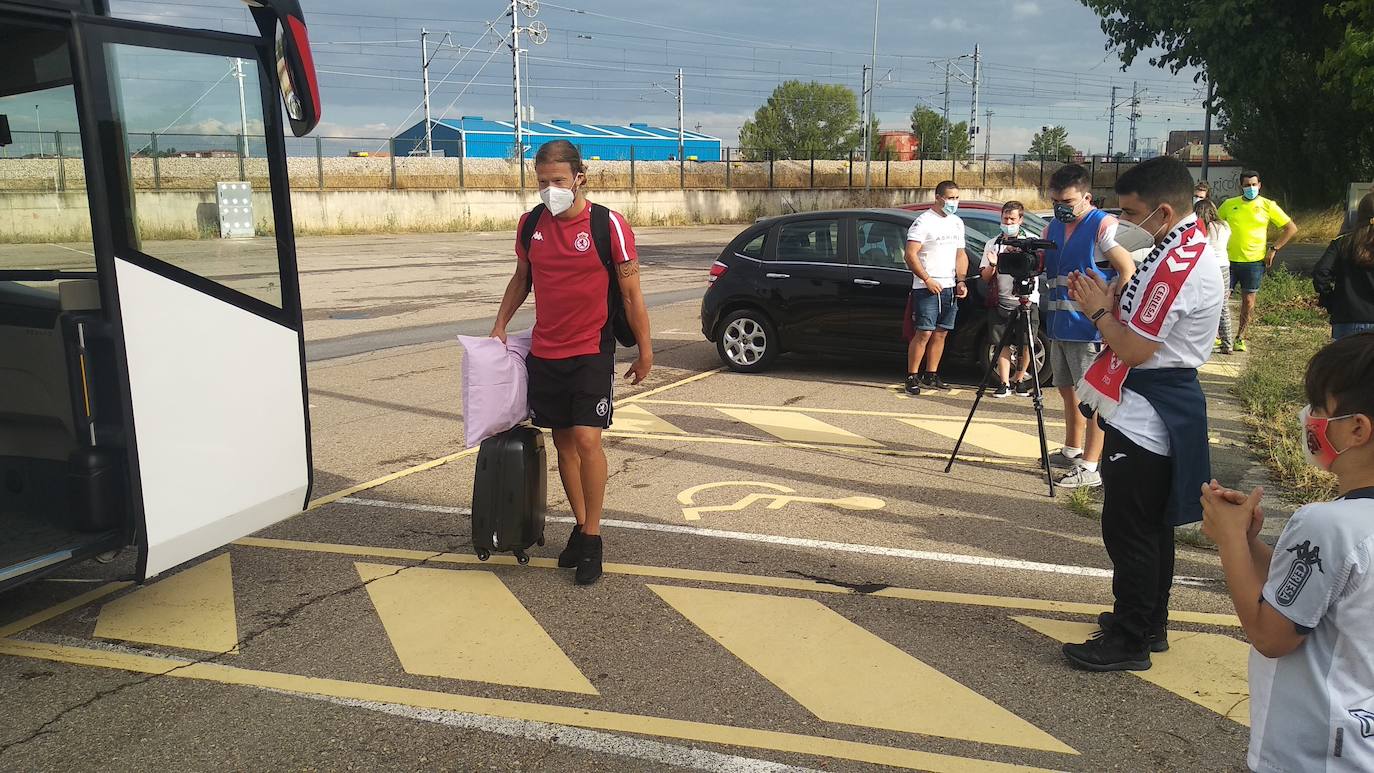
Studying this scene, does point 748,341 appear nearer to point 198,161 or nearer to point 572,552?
point 572,552

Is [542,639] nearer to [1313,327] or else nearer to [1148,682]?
[1148,682]

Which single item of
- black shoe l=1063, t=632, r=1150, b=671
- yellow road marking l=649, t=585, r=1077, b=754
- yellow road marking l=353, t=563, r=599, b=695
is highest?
black shoe l=1063, t=632, r=1150, b=671

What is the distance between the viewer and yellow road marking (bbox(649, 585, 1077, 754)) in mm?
3662

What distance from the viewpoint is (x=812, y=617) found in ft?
15.1

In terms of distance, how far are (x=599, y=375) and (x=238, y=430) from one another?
1.58m

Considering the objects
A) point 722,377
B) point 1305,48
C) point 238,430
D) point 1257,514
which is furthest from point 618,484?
point 1305,48

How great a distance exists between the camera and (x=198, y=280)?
14.4 feet

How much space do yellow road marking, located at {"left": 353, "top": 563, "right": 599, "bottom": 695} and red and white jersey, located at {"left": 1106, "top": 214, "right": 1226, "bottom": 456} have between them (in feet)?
7.39

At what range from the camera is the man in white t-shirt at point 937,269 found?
9102 millimetres

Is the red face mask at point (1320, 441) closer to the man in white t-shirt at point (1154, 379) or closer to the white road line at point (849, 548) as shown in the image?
the man in white t-shirt at point (1154, 379)

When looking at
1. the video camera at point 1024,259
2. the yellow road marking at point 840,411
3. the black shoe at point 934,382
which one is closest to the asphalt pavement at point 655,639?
the yellow road marking at point 840,411

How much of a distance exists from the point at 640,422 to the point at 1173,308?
17.8 feet

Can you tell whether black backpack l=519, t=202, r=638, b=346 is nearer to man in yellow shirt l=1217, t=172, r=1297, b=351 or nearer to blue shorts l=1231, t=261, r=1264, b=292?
man in yellow shirt l=1217, t=172, r=1297, b=351

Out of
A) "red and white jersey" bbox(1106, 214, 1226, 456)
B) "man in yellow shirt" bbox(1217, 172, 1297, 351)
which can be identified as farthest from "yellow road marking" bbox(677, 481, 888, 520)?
"man in yellow shirt" bbox(1217, 172, 1297, 351)
